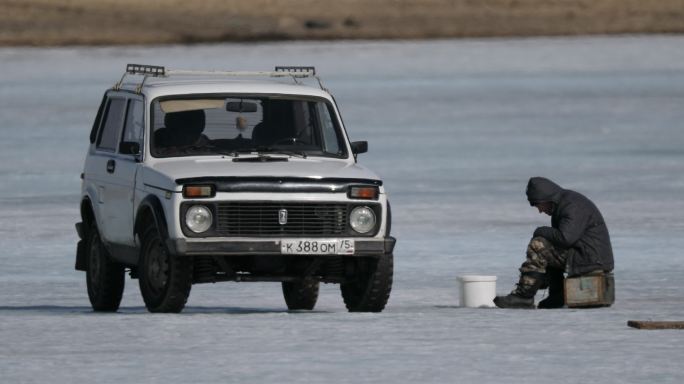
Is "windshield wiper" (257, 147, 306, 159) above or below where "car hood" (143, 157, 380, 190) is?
above

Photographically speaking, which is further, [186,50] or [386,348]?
[186,50]

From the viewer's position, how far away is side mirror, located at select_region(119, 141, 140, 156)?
14.4m

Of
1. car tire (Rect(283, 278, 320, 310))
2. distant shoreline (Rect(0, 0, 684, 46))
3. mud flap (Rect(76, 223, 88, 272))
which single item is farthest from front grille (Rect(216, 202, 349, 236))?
distant shoreline (Rect(0, 0, 684, 46))

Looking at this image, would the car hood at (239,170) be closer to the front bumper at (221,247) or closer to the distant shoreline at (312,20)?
the front bumper at (221,247)

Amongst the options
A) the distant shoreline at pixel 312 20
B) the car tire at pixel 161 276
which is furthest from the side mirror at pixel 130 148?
the distant shoreline at pixel 312 20

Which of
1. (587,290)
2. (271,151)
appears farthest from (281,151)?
(587,290)

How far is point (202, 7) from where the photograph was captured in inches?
4195

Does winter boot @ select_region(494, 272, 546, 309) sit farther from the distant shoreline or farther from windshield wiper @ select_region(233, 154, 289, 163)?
the distant shoreline

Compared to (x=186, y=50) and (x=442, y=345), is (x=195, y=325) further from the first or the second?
(x=186, y=50)

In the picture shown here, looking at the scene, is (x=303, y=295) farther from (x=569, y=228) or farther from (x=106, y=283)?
(x=569, y=228)

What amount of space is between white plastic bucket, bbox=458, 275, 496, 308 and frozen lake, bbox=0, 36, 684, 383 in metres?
0.34

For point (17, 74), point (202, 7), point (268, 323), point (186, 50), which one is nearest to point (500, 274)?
point (268, 323)

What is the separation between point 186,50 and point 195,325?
66.2 meters

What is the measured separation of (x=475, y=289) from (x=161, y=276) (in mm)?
2513
